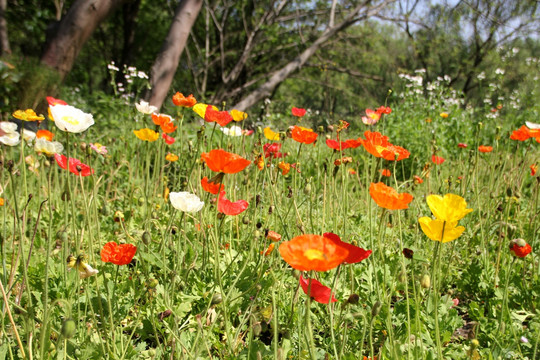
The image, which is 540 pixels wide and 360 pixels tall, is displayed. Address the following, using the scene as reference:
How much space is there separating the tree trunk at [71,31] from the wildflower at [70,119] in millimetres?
3981

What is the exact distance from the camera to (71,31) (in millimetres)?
4652

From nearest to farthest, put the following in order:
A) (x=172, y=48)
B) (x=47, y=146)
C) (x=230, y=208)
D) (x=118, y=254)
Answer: (x=118, y=254)
(x=230, y=208)
(x=47, y=146)
(x=172, y=48)

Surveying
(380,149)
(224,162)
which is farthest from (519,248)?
(224,162)

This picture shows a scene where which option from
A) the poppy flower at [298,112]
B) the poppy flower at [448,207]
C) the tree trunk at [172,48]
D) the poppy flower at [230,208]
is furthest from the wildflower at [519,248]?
the tree trunk at [172,48]

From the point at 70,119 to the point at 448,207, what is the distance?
1.06 meters

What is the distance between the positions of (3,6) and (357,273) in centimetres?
656

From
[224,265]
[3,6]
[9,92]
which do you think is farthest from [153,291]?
[3,6]

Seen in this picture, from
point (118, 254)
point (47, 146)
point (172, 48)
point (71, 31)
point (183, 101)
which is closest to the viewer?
point (118, 254)

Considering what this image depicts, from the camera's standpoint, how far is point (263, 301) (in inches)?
56.7

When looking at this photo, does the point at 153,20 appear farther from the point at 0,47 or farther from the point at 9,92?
the point at 9,92

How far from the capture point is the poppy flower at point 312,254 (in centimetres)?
71

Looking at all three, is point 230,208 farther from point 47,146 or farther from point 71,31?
point 71,31

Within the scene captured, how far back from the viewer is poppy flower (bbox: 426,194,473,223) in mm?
975

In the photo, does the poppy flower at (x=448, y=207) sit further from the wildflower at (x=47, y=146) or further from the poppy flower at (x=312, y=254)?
the wildflower at (x=47, y=146)
